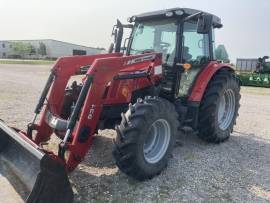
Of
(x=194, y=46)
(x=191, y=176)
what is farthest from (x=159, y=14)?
(x=191, y=176)

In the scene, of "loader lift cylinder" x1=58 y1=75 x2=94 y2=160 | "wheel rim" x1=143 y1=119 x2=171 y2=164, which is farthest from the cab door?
"loader lift cylinder" x1=58 y1=75 x2=94 y2=160

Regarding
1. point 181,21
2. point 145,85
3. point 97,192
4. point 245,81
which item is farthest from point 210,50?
point 245,81

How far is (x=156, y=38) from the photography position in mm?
5852

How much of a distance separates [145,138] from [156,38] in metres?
2.17

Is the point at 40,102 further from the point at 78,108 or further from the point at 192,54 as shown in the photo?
the point at 192,54

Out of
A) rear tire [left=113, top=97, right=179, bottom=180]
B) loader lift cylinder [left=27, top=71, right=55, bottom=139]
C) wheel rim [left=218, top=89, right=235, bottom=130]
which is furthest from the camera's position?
wheel rim [left=218, top=89, right=235, bottom=130]

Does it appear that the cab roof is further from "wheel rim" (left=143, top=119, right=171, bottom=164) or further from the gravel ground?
the gravel ground

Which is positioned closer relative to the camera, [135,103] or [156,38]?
[135,103]

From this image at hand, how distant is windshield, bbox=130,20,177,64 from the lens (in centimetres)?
572

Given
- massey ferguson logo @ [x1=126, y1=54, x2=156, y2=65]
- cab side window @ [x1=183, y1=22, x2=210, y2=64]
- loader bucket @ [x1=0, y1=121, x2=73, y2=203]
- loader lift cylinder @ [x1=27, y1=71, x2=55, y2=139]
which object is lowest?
loader bucket @ [x1=0, y1=121, x2=73, y2=203]

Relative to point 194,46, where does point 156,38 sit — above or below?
above

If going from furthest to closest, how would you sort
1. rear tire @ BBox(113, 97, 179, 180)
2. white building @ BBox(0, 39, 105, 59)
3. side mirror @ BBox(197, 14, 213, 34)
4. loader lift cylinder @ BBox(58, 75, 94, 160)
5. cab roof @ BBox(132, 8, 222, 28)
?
white building @ BBox(0, 39, 105, 59), cab roof @ BBox(132, 8, 222, 28), side mirror @ BBox(197, 14, 213, 34), rear tire @ BBox(113, 97, 179, 180), loader lift cylinder @ BBox(58, 75, 94, 160)

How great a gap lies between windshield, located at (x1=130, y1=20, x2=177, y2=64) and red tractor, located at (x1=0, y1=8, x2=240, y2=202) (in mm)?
17

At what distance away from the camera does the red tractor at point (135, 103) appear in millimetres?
4047
